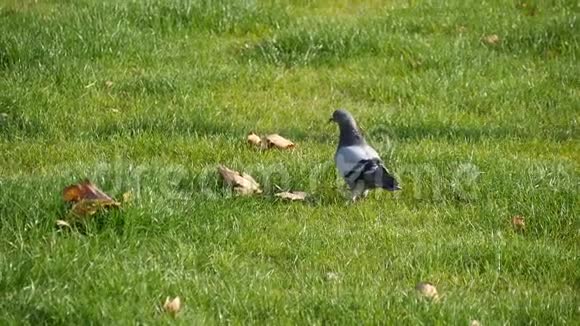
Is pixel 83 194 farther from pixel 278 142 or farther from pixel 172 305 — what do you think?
pixel 278 142

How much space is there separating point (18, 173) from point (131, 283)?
1999 mm

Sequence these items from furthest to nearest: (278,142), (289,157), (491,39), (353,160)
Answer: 1. (491,39)
2. (278,142)
3. (289,157)
4. (353,160)

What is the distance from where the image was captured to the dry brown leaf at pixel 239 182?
A: 18.2ft

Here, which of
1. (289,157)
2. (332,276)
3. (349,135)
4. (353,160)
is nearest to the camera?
(332,276)

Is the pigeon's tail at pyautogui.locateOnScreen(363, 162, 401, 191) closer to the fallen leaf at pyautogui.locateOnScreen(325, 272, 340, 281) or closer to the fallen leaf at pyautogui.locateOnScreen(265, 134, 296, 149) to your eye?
the fallen leaf at pyautogui.locateOnScreen(325, 272, 340, 281)

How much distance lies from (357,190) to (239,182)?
62cm

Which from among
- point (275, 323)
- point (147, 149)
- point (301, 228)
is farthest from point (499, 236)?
point (147, 149)

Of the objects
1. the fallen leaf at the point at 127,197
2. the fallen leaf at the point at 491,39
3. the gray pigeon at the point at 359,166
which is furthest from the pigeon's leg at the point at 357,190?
the fallen leaf at the point at 491,39

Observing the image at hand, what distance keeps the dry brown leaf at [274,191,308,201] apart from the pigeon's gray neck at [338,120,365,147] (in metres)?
0.36

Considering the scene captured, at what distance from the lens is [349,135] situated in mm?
5867

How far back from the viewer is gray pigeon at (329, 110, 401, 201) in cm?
546

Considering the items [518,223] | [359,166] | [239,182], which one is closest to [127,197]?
[239,182]

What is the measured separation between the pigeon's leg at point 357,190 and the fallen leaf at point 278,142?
2.99 feet

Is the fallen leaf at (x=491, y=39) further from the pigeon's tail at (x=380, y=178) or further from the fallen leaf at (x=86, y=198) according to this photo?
the fallen leaf at (x=86, y=198)
